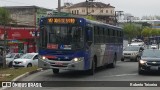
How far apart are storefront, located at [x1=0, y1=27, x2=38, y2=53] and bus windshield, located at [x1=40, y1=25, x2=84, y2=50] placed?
35.7 m

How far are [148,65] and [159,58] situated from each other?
2.59 feet

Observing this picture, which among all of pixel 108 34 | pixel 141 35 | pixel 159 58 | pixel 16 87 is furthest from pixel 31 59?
pixel 141 35

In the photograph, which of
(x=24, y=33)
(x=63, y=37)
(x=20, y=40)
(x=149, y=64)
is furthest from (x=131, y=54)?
(x=24, y=33)

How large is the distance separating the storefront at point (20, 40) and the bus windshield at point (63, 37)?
35704 mm

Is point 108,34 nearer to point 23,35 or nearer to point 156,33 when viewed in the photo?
point 23,35

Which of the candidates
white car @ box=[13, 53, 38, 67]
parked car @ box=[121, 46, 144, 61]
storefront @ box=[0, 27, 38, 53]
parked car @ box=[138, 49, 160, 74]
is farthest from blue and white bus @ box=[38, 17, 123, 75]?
storefront @ box=[0, 27, 38, 53]

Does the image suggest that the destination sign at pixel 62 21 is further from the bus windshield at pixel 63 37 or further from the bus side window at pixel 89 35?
the bus side window at pixel 89 35

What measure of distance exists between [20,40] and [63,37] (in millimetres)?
40701

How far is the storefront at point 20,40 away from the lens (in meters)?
56.0

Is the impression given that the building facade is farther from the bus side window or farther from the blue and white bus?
the blue and white bus

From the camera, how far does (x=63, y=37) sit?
63.1ft

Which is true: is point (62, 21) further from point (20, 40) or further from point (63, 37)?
point (20, 40)

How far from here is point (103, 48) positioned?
2419 centimetres

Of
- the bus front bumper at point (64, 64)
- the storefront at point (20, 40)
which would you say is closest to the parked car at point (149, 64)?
the bus front bumper at point (64, 64)
